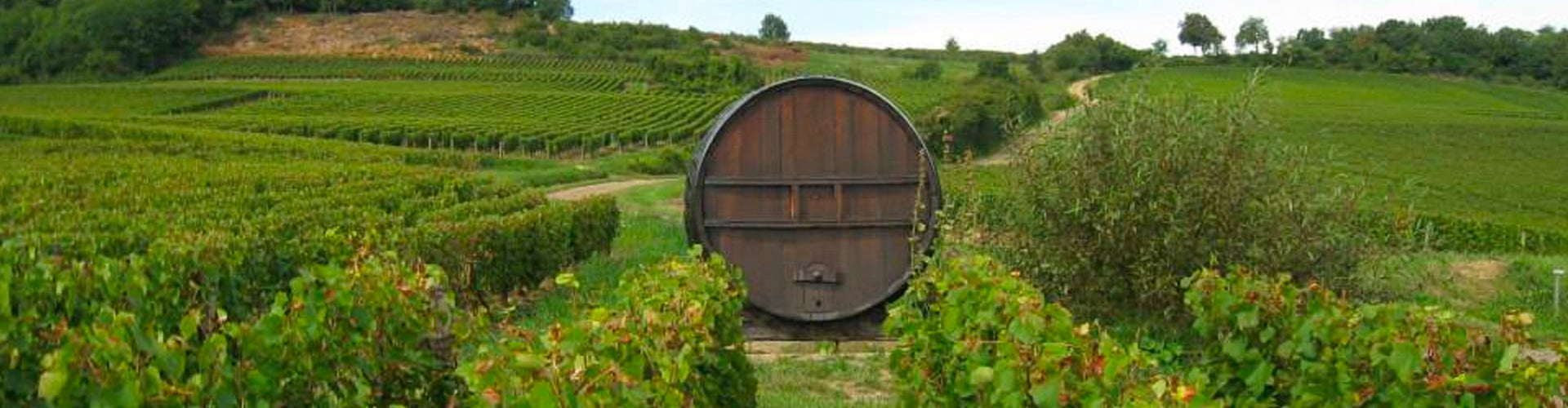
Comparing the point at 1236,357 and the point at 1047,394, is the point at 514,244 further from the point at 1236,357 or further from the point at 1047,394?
the point at 1047,394

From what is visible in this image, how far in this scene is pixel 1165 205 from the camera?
1165 centimetres

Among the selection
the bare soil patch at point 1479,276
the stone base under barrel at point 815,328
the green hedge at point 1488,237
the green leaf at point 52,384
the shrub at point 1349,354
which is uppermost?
the green leaf at point 52,384

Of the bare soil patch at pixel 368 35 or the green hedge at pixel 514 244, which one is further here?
the bare soil patch at pixel 368 35

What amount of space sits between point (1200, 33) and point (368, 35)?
200ft

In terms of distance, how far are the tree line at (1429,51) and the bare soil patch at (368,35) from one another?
53465 mm

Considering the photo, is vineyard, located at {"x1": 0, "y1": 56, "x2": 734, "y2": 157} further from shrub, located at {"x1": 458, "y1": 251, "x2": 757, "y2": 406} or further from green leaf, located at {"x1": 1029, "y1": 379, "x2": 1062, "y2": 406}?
green leaf, located at {"x1": 1029, "y1": 379, "x2": 1062, "y2": 406}

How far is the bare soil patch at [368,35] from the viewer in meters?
106

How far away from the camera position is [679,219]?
25.6 meters

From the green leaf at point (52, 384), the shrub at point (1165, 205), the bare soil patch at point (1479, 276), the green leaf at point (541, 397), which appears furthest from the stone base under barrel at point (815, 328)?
the bare soil patch at point (1479, 276)

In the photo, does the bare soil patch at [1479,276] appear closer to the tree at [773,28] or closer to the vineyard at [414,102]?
the vineyard at [414,102]

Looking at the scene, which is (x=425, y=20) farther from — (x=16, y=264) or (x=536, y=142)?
(x=16, y=264)

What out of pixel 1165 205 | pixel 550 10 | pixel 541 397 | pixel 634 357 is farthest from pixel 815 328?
pixel 550 10

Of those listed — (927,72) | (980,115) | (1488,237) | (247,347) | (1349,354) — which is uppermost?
(247,347)

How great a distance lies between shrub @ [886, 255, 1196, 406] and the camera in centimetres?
466
